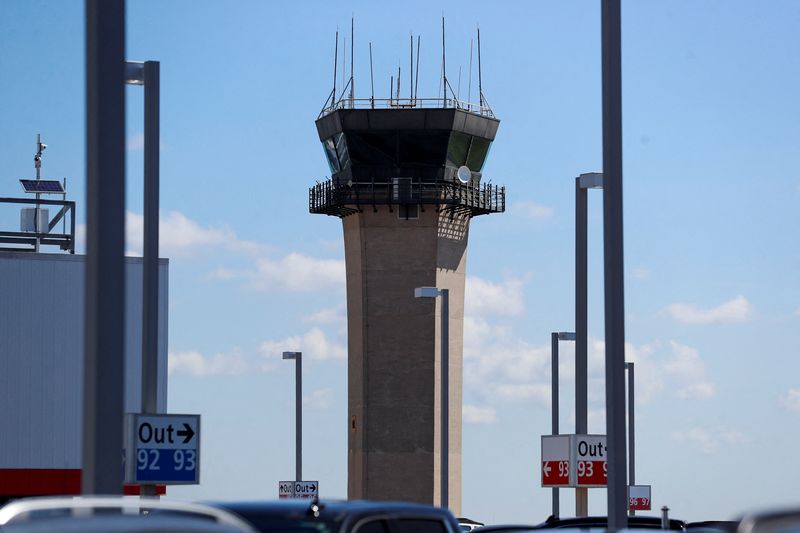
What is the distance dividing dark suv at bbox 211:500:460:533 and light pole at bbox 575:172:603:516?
15195 millimetres

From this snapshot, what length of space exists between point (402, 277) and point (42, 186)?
94.5 feet

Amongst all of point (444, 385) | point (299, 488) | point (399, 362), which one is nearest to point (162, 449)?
point (444, 385)

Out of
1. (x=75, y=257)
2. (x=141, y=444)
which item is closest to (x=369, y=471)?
(x=75, y=257)

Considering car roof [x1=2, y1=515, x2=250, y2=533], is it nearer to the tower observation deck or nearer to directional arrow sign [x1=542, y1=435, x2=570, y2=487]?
directional arrow sign [x1=542, y1=435, x2=570, y2=487]

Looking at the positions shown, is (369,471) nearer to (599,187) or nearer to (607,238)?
(599,187)

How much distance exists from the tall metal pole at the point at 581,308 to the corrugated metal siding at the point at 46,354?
14.2 meters

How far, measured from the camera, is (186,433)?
814 inches

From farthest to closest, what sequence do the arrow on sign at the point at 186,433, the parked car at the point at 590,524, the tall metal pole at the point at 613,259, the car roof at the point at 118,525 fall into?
the arrow on sign at the point at 186,433, the parked car at the point at 590,524, the tall metal pole at the point at 613,259, the car roof at the point at 118,525

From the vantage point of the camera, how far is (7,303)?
131 ft

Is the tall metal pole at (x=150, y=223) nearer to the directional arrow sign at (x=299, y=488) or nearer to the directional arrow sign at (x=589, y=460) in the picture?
the directional arrow sign at (x=589, y=460)

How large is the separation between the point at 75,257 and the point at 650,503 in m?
22.9

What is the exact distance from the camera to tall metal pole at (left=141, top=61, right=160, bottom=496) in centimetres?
2083

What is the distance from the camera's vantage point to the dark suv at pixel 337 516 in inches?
440

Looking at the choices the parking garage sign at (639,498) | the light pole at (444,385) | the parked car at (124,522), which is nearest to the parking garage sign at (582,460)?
the light pole at (444,385)
